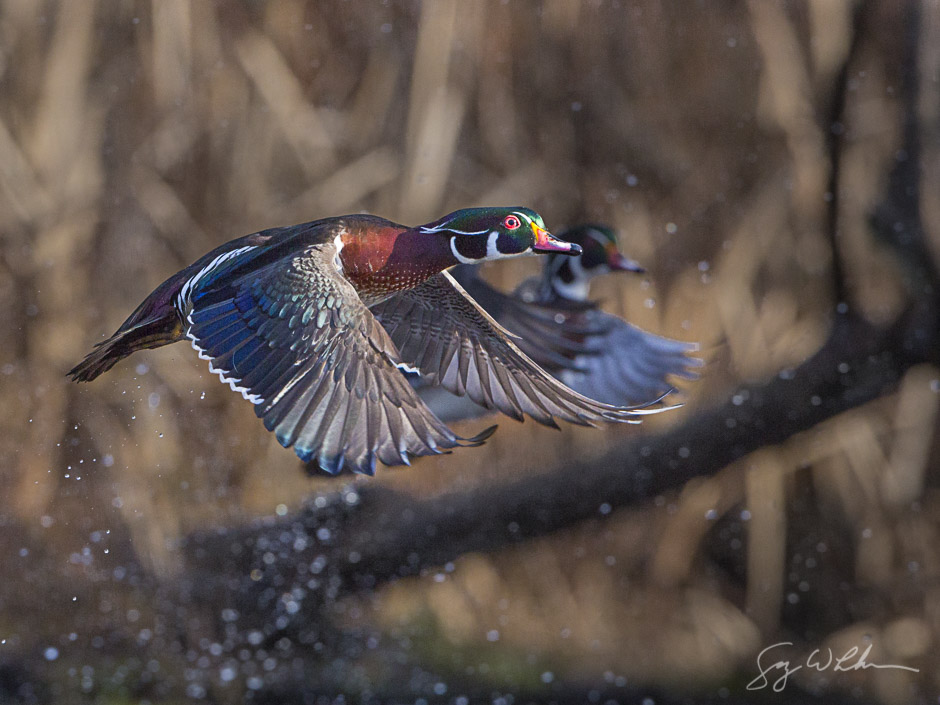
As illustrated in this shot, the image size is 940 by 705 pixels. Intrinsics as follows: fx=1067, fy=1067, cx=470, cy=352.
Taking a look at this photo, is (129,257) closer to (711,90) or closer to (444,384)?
(444,384)

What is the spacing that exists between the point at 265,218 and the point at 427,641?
1.23 metres

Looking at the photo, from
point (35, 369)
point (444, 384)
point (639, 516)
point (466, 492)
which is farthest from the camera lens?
point (639, 516)

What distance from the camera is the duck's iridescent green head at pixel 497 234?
144 cm

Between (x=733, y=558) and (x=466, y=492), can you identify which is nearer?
(x=466, y=492)

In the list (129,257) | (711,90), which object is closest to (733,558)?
(711,90)

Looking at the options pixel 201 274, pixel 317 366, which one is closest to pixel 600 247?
pixel 201 274

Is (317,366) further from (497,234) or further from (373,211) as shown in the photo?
(373,211)

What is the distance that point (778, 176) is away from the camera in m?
2.73

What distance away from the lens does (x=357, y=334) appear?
1383 millimetres

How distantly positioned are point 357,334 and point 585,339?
915 millimetres

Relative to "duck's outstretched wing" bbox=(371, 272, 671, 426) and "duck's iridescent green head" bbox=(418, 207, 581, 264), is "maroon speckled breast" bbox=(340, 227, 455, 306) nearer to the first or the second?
"duck's iridescent green head" bbox=(418, 207, 581, 264)

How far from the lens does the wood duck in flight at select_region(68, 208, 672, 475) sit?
4.33 ft

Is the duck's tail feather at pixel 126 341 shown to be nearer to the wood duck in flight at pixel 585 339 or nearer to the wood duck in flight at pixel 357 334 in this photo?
the wood duck in flight at pixel 357 334
